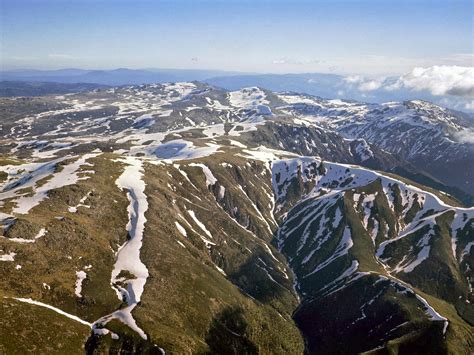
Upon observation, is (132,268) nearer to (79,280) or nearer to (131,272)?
(131,272)

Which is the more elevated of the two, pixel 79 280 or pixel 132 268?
pixel 79 280

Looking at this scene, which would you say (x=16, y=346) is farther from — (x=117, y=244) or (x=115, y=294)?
(x=117, y=244)

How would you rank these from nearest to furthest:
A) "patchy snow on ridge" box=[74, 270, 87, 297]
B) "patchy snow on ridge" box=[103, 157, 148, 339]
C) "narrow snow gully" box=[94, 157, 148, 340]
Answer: "narrow snow gully" box=[94, 157, 148, 340] < "patchy snow on ridge" box=[103, 157, 148, 339] < "patchy snow on ridge" box=[74, 270, 87, 297]

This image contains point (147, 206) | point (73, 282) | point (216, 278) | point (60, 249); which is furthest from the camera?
point (147, 206)

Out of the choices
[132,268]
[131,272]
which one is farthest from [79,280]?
[132,268]

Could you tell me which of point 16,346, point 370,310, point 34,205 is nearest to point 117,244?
point 34,205

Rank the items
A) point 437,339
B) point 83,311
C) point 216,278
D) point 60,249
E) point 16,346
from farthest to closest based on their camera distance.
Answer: point 216,278
point 437,339
point 60,249
point 83,311
point 16,346

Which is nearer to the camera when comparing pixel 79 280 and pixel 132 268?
pixel 79 280

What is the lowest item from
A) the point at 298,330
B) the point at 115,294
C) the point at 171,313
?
the point at 298,330

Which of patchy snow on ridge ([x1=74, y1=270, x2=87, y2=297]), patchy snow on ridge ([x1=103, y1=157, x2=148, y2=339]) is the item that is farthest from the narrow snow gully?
patchy snow on ridge ([x1=74, y1=270, x2=87, y2=297])

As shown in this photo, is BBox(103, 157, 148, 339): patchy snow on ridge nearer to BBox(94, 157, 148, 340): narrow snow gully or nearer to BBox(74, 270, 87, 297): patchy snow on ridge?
BBox(94, 157, 148, 340): narrow snow gully

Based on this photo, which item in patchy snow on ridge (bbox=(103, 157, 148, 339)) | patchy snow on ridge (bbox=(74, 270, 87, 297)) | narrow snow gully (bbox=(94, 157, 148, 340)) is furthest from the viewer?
patchy snow on ridge (bbox=(74, 270, 87, 297))
